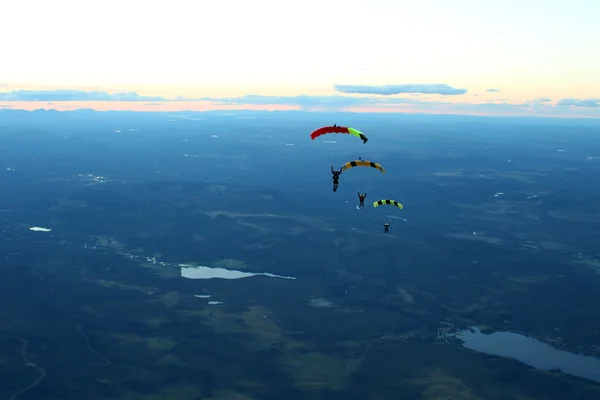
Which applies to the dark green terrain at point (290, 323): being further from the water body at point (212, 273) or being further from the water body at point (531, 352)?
the water body at point (212, 273)

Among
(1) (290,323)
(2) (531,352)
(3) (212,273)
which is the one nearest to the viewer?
(2) (531,352)

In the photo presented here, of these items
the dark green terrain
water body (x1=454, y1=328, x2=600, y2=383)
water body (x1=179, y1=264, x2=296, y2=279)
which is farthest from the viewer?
water body (x1=179, y1=264, x2=296, y2=279)

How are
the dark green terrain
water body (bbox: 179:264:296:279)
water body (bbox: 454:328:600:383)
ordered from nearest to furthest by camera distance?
the dark green terrain < water body (bbox: 454:328:600:383) < water body (bbox: 179:264:296:279)

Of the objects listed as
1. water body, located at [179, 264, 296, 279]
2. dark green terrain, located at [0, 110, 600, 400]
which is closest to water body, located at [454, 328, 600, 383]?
dark green terrain, located at [0, 110, 600, 400]

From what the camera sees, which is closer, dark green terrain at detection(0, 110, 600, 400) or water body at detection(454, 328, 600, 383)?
dark green terrain at detection(0, 110, 600, 400)

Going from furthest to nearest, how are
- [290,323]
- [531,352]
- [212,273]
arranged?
[212,273], [290,323], [531,352]

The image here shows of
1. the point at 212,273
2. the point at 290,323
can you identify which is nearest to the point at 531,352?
the point at 290,323

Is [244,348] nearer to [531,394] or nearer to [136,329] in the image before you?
[136,329]

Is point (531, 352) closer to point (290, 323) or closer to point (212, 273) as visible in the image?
point (290, 323)

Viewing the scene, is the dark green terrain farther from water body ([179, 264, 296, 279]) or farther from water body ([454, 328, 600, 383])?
water body ([179, 264, 296, 279])
